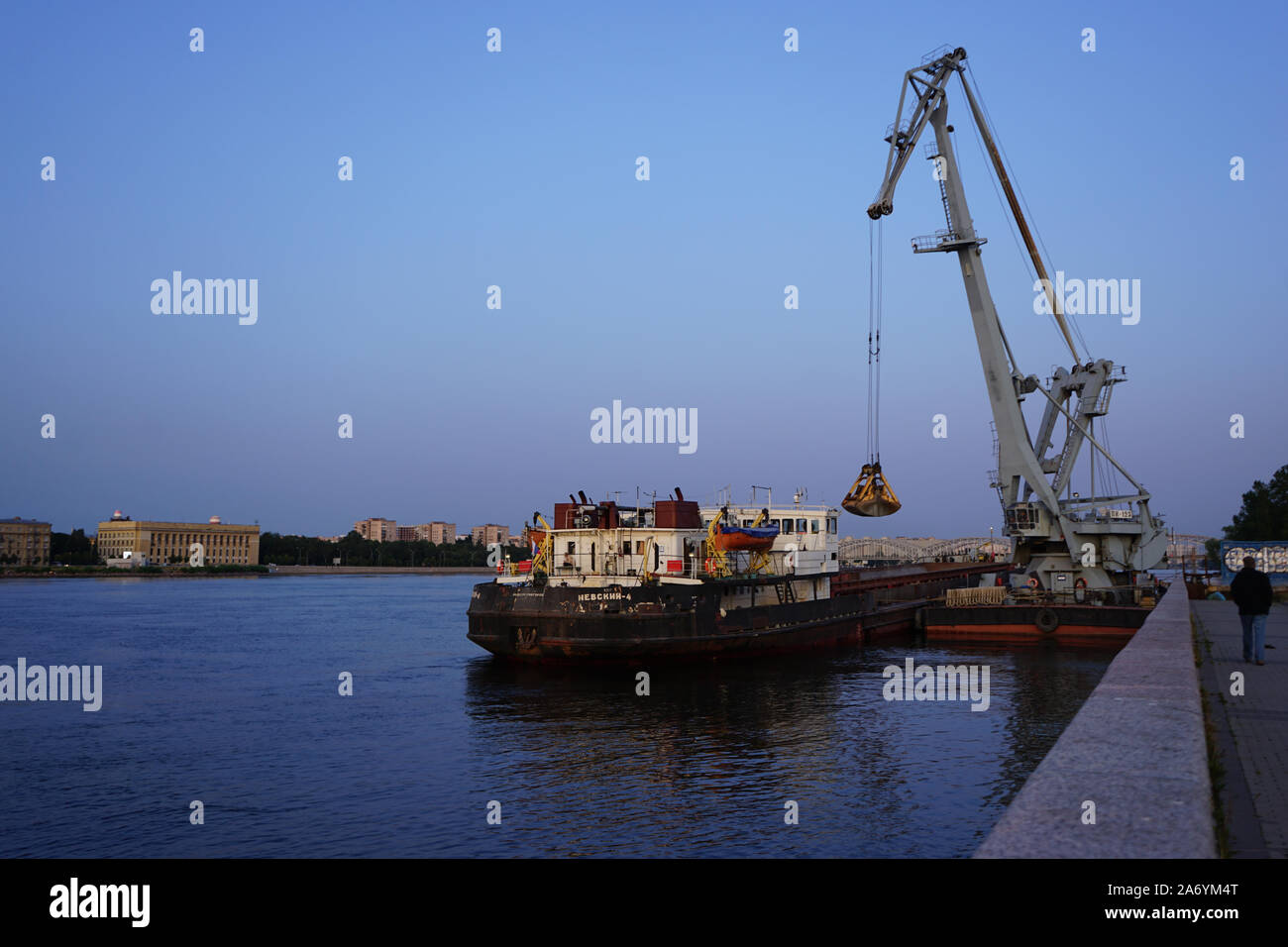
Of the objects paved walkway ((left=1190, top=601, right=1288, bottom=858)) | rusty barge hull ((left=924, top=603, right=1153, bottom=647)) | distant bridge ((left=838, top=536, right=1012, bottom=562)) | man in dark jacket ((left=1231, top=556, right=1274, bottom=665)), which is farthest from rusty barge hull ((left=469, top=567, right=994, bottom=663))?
distant bridge ((left=838, top=536, right=1012, bottom=562))

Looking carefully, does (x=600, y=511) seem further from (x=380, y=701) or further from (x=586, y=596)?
(x=380, y=701)

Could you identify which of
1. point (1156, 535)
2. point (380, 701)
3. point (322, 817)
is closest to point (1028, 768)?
point (322, 817)

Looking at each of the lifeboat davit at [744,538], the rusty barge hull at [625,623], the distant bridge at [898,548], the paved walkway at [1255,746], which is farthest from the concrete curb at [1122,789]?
the distant bridge at [898,548]

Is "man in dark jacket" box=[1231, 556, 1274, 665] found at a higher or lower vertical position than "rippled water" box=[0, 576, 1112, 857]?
higher

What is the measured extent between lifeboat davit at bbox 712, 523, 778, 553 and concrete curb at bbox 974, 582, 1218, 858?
27412mm

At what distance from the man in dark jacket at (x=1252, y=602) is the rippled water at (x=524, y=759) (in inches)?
183

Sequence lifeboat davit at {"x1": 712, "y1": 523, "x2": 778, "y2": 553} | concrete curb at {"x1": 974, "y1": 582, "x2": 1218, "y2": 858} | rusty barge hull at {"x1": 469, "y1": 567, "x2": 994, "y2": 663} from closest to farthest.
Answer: concrete curb at {"x1": 974, "y1": 582, "x2": 1218, "y2": 858} → rusty barge hull at {"x1": 469, "y1": 567, "x2": 994, "y2": 663} → lifeboat davit at {"x1": 712, "y1": 523, "x2": 778, "y2": 553}

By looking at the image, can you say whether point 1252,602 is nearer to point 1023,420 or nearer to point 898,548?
point 1023,420

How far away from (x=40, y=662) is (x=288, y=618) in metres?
30.1

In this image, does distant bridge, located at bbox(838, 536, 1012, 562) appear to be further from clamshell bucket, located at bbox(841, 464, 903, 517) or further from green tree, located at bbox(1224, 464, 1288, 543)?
clamshell bucket, located at bbox(841, 464, 903, 517)

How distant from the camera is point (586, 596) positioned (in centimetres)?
3269

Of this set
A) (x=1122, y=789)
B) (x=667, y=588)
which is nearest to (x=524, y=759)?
(x=667, y=588)

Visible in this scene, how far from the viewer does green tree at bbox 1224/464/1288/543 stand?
9162 centimetres
